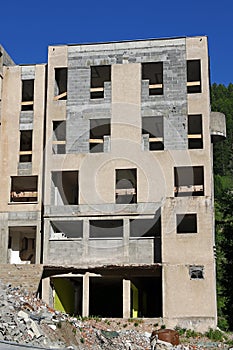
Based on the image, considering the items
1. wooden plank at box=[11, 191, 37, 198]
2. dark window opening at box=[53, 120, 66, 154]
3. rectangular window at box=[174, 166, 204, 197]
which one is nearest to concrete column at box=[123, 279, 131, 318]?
rectangular window at box=[174, 166, 204, 197]

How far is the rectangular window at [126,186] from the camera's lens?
38062 mm

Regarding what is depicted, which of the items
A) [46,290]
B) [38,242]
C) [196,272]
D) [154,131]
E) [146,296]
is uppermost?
[154,131]

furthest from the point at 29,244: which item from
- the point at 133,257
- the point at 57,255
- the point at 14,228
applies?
the point at 133,257

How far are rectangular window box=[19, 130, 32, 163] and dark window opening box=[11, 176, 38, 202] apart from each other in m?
1.35

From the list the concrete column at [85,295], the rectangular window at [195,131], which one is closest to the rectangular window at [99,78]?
the rectangular window at [195,131]

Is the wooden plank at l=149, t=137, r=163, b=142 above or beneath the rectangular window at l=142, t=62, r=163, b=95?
beneath

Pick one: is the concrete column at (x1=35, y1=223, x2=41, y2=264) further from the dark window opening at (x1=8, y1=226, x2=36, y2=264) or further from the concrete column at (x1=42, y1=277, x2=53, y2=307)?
the concrete column at (x1=42, y1=277, x2=53, y2=307)

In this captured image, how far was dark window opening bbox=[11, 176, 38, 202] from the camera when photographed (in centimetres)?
3872

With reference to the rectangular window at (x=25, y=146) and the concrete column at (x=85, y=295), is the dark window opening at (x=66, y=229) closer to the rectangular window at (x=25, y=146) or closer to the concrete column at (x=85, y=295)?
the concrete column at (x=85, y=295)

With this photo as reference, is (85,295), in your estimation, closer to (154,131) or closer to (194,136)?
(154,131)

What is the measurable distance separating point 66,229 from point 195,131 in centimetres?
1095

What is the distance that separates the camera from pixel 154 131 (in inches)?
1521

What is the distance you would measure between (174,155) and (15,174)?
10.1 metres

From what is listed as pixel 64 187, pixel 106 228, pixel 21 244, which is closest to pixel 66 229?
pixel 106 228
